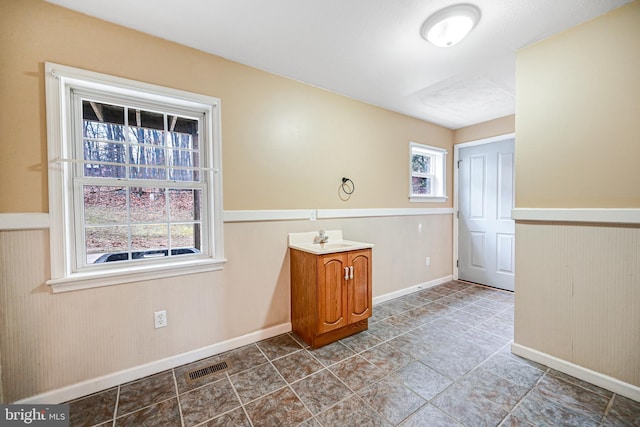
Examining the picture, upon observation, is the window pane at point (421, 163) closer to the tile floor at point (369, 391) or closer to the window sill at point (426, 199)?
the window sill at point (426, 199)

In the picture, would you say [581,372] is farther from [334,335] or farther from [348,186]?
[348,186]

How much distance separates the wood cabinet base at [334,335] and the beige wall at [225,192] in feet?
1.21

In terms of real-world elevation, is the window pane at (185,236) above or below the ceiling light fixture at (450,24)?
below

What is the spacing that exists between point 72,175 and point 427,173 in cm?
406

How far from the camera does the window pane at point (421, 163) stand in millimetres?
3869

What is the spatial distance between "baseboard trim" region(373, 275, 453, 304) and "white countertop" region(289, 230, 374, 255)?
1.01 m

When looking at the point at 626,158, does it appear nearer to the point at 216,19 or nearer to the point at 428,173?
the point at 428,173

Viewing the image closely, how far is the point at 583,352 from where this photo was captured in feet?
6.04

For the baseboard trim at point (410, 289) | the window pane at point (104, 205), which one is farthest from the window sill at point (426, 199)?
the window pane at point (104, 205)

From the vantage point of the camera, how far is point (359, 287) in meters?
2.49

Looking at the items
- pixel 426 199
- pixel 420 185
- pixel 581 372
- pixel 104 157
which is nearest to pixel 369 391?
pixel 581 372

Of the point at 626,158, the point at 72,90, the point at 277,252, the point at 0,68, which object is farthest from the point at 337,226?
the point at 0,68

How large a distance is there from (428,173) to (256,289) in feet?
10.2

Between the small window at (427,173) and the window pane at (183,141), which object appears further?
the small window at (427,173)
